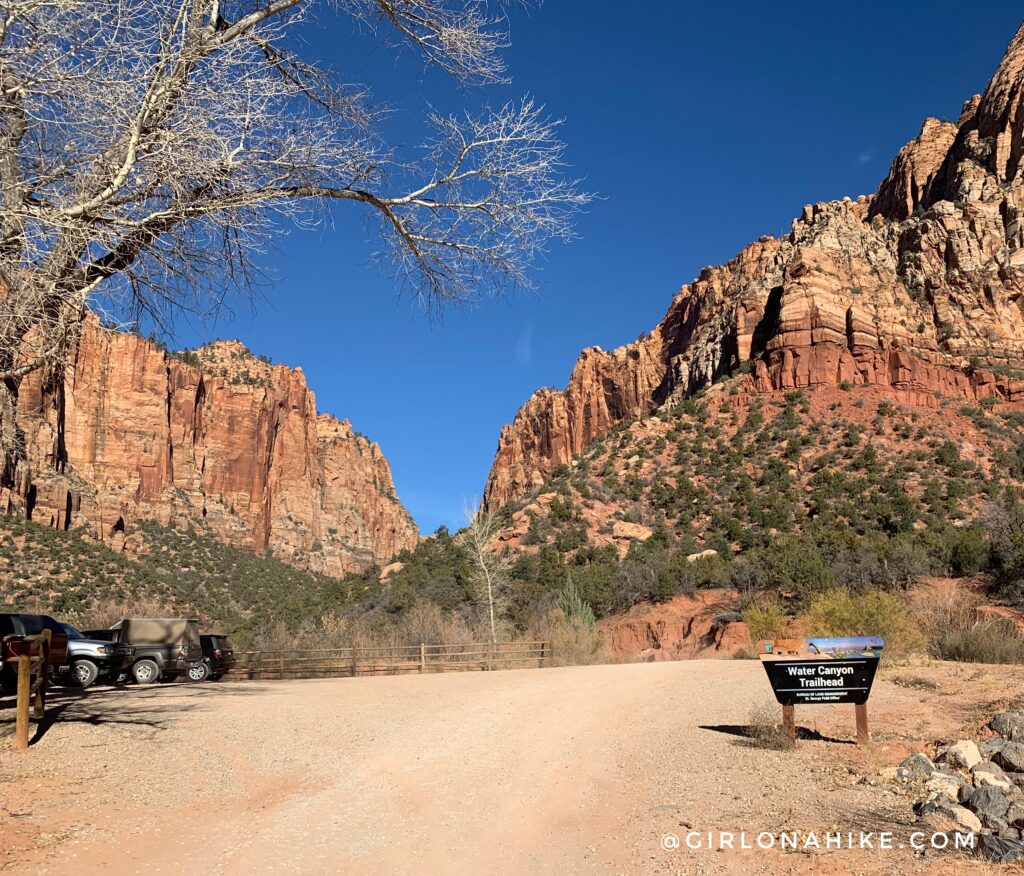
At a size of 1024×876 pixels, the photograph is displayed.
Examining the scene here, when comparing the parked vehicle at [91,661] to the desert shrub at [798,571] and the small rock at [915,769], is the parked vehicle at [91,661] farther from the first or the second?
the desert shrub at [798,571]

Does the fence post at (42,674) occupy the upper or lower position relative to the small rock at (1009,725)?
upper

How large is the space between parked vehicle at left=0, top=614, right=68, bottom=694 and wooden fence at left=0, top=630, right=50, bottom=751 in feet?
0.40

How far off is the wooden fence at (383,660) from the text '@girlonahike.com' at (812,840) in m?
17.8

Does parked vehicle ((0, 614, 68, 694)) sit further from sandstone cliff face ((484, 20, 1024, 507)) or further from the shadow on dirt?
sandstone cliff face ((484, 20, 1024, 507))

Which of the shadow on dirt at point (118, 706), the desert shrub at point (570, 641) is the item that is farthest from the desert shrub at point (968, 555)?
the shadow on dirt at point (118, 706)

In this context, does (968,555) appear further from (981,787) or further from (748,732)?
(981,787)

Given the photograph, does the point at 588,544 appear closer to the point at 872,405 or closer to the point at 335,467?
the point at 872,405

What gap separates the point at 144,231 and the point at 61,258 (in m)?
0.60

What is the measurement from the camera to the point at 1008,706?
9.65 meters

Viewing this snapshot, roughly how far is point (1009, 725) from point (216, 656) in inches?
724

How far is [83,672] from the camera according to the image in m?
16.4

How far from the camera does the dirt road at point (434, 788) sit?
4965 mm

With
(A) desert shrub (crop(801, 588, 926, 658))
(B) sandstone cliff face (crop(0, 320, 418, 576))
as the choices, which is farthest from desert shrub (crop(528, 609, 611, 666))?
(B) sandstone cliff face (crop(0, 320, 418, 576))

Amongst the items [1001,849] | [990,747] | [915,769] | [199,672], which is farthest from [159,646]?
[1001,849]
